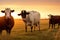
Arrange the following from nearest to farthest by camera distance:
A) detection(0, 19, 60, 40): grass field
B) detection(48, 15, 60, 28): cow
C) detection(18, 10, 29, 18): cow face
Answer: detection(0, 19, 60, 40): grass field → detection(18, 10, 29, 18): cow face → detection(48, 15, 60, 28): cow

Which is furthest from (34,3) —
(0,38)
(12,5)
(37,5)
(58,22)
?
(0,38)

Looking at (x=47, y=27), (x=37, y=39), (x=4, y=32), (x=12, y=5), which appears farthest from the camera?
(x=47, y=27)

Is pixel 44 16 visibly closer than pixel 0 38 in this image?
No

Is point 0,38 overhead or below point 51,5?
below

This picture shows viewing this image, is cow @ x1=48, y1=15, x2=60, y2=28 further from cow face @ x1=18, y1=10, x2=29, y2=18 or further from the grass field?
cow face @ x1=18, y1=10, x2=29, y2=18

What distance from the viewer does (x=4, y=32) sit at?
4.71 metres

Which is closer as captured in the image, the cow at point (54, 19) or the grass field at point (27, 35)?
the grass field at point (27, 35)

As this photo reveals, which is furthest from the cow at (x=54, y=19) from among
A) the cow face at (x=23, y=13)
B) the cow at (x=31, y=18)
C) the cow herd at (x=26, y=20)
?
the cow face at (x=23, y=13)

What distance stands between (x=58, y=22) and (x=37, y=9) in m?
0.65

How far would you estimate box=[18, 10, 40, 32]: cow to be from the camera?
16.9 feet

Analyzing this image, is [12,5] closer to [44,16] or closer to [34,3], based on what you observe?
[34,3]

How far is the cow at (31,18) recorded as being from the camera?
5.15 metres

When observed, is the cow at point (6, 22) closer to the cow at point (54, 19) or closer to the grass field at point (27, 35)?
the grass field at point (27, 35)

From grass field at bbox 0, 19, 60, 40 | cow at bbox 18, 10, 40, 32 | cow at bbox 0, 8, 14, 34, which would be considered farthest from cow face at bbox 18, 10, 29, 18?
cow at bbox 0, 8, 14, 34
